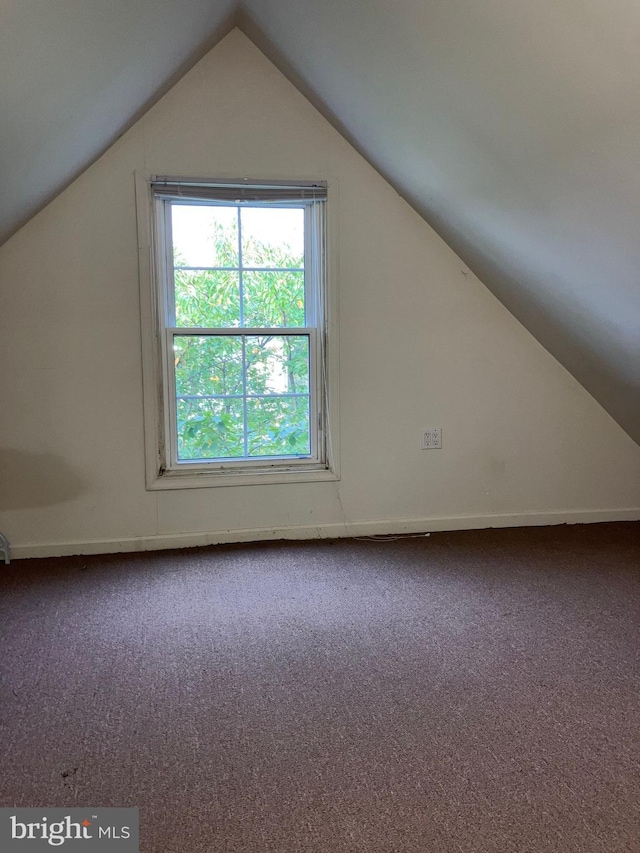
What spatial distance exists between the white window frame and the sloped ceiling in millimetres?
359

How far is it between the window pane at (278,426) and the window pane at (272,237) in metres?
0.69

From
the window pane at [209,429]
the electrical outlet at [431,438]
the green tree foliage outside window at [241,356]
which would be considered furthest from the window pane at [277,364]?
the electrical outlet at [431,438]

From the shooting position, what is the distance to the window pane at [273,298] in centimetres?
281

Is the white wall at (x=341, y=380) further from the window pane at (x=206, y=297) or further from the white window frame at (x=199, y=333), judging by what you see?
the window pane at (x=206, y=297)

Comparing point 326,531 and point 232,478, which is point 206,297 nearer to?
point 232,478

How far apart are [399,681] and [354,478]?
1354mm

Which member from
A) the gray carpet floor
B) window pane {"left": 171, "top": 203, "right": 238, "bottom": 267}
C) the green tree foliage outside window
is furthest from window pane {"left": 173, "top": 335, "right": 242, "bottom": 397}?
the gray carpet floor

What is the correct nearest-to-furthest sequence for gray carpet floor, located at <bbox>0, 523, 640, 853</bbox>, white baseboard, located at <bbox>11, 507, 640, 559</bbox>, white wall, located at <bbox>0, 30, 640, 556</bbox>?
gray carpet floor, located at <bbox>0, 523, 640, 853</bbox> < white wall, located at <bbox>0, 30, 640, 556</bbox> < white baseboard, located at <bbox>11, 507, 640, 559</bbox>

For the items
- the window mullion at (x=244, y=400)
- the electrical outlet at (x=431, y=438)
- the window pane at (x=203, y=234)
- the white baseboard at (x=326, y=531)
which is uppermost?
the window pane at (x=203, y=234)

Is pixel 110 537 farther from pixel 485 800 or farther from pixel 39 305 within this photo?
pixel 485 800

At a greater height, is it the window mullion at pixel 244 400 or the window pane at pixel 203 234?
the window pane at pixel 203 234

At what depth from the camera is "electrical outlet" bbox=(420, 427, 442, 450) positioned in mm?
2979

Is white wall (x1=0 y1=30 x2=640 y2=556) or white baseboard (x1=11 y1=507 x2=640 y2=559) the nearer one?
white wall (x1=0 y1=30 x2=640 y2=556)

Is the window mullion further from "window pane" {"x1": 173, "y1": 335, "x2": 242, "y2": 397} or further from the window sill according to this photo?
the window sill
